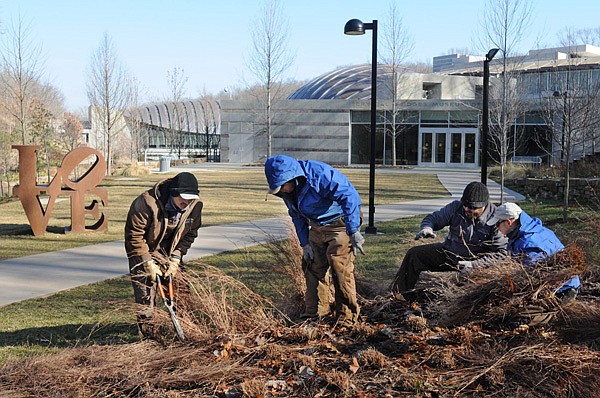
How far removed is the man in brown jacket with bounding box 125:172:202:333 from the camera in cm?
584

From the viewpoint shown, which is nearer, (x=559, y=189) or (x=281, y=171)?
(x=281, y=171)

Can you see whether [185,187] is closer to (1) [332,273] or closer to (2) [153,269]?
(2) [153,269]

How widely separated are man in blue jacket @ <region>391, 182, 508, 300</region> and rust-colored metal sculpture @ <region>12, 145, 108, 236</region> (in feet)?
27.3

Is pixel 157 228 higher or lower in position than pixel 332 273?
higher

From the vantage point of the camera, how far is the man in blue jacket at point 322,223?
5.68m

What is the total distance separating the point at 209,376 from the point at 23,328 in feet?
9.42

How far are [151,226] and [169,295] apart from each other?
675 mm

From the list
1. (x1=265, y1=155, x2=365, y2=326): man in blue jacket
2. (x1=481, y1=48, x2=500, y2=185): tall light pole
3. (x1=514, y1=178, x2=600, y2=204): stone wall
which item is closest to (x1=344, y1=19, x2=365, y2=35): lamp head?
(x1=481, y1=48, x2=500, y2=185): tall light pole

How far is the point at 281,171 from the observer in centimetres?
560

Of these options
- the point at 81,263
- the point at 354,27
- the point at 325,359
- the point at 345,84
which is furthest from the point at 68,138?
the point at 325,359

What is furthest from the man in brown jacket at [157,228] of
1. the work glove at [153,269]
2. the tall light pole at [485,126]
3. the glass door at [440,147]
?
the glass door at [440,147]

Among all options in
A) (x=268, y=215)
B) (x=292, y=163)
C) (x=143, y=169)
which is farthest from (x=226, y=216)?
(x=143, y=169)

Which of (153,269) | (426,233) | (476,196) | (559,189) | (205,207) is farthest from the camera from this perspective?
(559,189)

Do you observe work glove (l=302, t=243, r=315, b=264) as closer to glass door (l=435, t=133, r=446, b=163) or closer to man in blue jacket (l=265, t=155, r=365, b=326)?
man in blue jacket (l=265, t=155, r=365, b=326)
